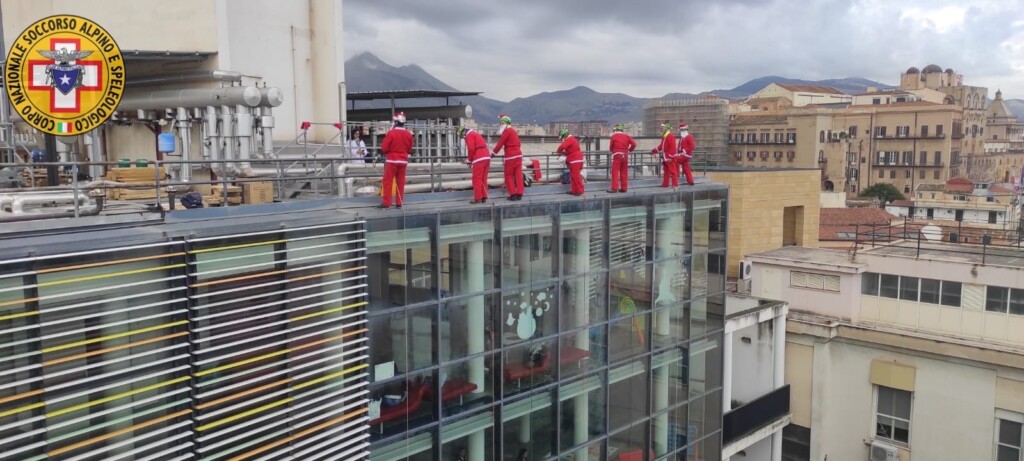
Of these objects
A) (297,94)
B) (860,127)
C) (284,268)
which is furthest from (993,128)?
(284,268)

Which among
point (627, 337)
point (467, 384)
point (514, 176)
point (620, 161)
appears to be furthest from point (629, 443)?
point (514, 176)

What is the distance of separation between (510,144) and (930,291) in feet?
64.6

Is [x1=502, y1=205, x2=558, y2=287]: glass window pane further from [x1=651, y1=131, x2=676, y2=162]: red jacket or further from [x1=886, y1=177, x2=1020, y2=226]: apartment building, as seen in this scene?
[x1=886, y1=177, x2=1020, y2=226]: apartment building

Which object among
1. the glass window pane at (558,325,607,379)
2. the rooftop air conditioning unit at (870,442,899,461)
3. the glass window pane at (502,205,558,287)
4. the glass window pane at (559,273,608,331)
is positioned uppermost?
the glass window pane at (502,205,558,287)

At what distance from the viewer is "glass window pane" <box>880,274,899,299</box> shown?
28625 mm

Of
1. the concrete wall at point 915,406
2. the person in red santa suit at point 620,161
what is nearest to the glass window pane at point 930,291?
the concrete wall at point 915,406

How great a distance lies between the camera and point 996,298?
2677cm

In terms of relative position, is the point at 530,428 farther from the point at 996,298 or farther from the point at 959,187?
the point at 959,187

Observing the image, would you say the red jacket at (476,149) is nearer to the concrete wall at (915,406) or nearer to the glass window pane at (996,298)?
the concrete wall at (915,406)

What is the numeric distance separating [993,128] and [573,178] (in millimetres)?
165745

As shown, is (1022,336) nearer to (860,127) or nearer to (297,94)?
(297,94)

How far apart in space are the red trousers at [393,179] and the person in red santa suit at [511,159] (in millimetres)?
2724

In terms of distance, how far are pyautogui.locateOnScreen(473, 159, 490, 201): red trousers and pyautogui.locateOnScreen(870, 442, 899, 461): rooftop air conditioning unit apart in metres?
20.2

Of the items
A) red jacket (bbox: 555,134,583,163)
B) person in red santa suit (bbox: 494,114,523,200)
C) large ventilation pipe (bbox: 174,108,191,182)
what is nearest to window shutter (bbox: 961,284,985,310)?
red jacket (bbox: 555,134,583,163)
